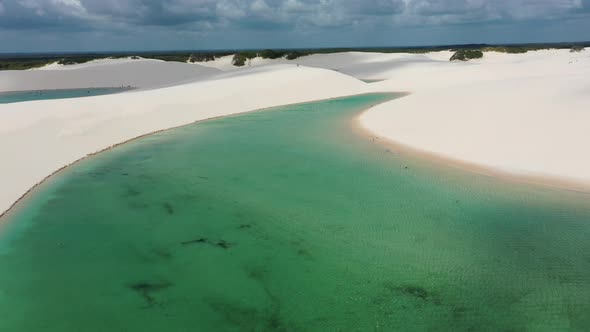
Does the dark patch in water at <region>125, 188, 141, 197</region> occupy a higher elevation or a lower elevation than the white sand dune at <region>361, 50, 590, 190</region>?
lower

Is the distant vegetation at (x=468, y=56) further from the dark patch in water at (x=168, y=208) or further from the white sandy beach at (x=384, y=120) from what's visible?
the dark patch in water at (x=168, y=208)

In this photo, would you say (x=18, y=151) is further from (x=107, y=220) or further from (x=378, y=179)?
(x=378, y=179)

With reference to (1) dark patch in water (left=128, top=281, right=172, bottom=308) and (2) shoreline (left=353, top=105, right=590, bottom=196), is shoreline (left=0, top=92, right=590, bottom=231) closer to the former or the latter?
(2) shoreline (left=353, top=105, right=590, bottom=196)

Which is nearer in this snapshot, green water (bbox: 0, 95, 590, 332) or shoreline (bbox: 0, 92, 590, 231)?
green water (bbox: 0, 95, 590, 332)

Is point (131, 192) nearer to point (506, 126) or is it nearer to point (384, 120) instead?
point (384, 120)

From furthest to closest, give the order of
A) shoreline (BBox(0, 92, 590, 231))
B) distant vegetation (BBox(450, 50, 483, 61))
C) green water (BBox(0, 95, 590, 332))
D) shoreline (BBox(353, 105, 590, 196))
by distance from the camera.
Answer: distant vegetation (BBox(450, 50, 483, 61))
shoreline (BBox(353, 105, 590, 196))
shoreline (BBox(0, 92, 590, 231))
green water (BBox(0, 95, 590, 332))

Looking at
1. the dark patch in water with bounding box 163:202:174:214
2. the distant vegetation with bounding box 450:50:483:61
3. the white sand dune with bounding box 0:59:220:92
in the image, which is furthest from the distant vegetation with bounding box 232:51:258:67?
the dark patch in water with bounding box 163:202:174:214

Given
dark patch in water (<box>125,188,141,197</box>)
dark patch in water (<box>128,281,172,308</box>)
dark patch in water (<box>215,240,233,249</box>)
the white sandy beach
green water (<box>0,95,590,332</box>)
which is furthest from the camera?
the white sandy beach

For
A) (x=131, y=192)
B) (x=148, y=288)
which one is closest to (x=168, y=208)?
(x=131, y=192)
